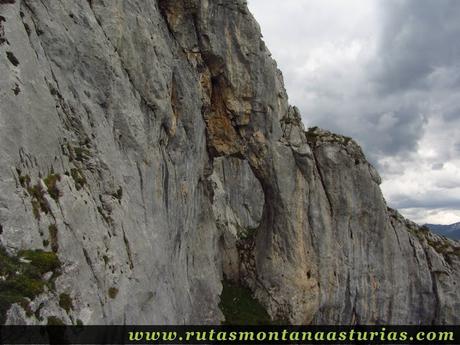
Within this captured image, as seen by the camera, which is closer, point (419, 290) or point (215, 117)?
point (215, 117)

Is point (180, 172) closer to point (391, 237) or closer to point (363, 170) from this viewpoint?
point (363, 170)

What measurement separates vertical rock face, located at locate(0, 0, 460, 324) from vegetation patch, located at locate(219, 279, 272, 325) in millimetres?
1211

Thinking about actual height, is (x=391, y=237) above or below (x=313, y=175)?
below

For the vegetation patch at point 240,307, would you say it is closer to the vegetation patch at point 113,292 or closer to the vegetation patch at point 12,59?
the vegetation patch at point 113,292

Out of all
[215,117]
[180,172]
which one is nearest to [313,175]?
[215,117]

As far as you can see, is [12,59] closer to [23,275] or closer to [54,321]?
[23,275]

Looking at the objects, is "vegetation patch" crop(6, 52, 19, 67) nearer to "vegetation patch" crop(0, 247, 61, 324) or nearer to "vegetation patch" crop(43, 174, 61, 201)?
"vegetation patch" crop(43, 174, 61, 201)

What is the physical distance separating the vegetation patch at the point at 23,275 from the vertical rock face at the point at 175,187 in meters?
0.10

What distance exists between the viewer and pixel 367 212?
55500 mm

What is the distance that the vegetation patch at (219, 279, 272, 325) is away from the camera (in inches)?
1678

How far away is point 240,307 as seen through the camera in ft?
147

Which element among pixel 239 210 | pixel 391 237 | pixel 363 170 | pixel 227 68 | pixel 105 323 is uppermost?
pixel 227 68

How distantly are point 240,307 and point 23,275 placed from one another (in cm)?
3219

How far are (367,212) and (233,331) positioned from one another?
26096mm
